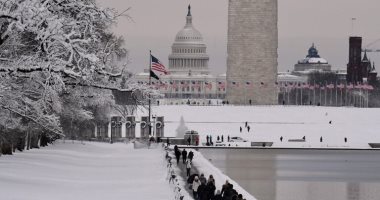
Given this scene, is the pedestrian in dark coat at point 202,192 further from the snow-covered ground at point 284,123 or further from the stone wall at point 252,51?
the stone wall at point 252,51

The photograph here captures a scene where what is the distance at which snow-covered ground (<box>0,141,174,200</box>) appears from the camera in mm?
29266

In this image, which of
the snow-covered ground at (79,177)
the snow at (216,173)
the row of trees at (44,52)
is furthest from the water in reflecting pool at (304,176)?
the row of trees at (44,52)

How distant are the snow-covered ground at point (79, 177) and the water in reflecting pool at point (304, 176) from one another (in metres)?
3.73

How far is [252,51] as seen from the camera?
13225 cm

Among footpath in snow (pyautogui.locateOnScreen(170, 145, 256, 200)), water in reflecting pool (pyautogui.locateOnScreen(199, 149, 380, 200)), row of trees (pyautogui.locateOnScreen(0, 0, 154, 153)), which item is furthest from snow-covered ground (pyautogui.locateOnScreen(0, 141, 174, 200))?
water in reflecting pool (pyautogui.locateOnScreen(199, 149, 380, 200))

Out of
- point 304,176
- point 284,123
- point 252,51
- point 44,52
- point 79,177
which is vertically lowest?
point 304,176

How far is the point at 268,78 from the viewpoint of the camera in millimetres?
134625

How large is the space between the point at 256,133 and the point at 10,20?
8065 centimetres

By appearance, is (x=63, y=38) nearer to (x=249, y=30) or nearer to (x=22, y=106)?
(x=22, y=106)

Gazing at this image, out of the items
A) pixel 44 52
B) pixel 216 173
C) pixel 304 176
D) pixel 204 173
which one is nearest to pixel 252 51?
pixel 304 176

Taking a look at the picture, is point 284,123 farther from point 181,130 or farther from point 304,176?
point 304,176

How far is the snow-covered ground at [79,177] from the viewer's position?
29266mm

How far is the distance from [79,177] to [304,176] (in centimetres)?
1511

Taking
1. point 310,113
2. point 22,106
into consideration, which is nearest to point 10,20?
point 22,106
